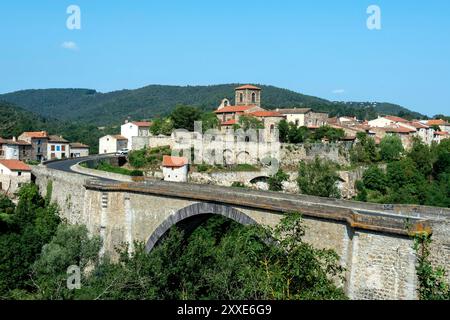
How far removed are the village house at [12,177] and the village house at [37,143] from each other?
66.3 feet

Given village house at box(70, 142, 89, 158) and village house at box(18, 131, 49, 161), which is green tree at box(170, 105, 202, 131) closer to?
village house at box(70, 142, 89, 158)

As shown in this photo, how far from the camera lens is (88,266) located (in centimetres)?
2947

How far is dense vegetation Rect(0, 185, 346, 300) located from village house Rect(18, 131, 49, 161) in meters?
31.0

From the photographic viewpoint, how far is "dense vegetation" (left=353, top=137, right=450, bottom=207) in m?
51.9

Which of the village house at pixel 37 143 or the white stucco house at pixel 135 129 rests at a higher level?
the white stucco house at pixel 135 129

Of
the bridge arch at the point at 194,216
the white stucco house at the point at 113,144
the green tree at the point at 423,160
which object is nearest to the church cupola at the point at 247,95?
the white stucco house at the point at 113,144

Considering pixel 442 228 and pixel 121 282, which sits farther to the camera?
pixel 121 282

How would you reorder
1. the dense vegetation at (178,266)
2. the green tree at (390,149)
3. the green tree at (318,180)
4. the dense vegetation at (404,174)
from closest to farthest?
1. the dense vegetation at (178,266)
2. the green tree at (318,180)
3. the dense vegetation at (404,174)
4. the green tree at (390,149)

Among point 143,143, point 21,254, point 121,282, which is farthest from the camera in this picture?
point 143,143

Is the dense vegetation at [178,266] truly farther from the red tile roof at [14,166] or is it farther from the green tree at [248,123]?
the green tree at [248,123]

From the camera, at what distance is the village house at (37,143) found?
2616 inches
